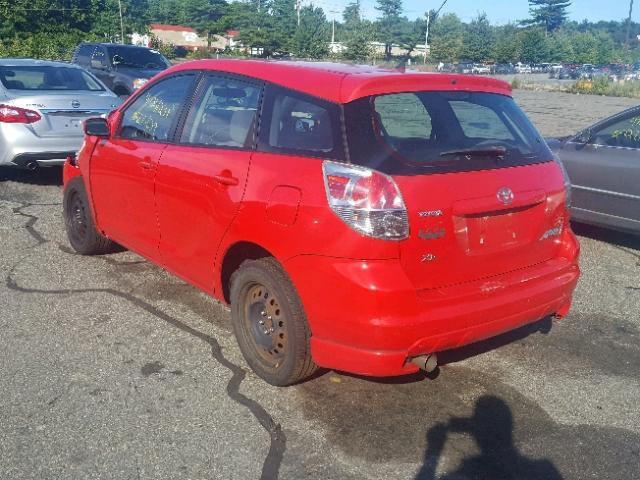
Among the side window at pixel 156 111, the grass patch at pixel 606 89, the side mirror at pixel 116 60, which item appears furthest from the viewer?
the grass patch at pixel 606 89

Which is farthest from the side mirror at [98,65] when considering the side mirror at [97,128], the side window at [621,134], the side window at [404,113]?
the side window at [404,113]

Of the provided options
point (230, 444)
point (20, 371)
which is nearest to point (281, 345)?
point (230, 444)

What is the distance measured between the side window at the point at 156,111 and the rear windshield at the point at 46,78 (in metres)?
4.37

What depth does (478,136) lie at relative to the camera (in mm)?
3799

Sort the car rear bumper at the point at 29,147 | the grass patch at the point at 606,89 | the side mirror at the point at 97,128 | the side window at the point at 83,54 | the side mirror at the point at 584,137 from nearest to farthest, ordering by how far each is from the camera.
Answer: the side mirror at the point at 97,128 < the side mirror at the point at 584,137 < the car rear bumper at the point at 29,147 < the side window at the point at 83,54 < the grass patch at the point at 606,89

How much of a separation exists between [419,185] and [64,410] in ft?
6.91

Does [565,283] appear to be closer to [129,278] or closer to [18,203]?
[129,278]

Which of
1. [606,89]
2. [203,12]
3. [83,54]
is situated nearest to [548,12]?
[203,12]

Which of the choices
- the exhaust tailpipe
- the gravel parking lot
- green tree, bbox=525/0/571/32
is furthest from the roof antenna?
green tree, bbox=525/0/571/32

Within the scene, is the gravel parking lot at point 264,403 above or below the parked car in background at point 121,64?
below

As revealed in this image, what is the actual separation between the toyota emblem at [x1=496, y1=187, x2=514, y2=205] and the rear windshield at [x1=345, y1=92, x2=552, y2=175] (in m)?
0.14

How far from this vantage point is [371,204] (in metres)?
3.16

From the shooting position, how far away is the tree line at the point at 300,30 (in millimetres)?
45594

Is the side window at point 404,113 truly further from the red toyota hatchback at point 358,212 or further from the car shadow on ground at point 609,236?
the car shadow on ground at point 609,236
